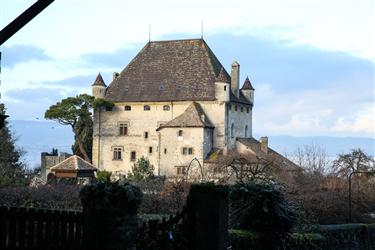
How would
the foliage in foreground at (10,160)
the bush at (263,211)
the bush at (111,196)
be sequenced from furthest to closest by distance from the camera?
the foliage in foreground at (10,160)
the bush at (263,211)
the bush at (111,196)

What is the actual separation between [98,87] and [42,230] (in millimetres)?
67546

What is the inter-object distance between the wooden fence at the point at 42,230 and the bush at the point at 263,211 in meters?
5.21

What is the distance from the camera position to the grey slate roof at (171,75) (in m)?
73.7

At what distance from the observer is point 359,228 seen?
20.8 meters

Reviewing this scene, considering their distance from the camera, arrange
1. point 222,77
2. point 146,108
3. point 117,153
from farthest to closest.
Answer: point 117,153
point 146,108
point 222,77

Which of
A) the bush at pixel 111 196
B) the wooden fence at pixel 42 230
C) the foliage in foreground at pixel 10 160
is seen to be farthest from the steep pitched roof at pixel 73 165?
the bush at pixel 111 196

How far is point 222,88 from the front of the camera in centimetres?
7231

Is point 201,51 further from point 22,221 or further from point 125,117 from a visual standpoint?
point 22,221

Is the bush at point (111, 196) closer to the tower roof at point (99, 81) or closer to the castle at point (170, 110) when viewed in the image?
the castle at point (170, 110)

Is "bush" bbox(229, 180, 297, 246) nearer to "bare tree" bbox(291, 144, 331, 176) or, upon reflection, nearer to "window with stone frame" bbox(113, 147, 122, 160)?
"bare tree" bbox(291, 144, 331, 176)

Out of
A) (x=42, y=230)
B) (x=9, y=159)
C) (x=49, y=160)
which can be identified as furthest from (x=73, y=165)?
(x=42, y=230)

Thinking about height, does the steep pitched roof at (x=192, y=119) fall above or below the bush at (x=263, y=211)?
above

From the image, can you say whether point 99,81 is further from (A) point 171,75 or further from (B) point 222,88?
(B) point 222,88

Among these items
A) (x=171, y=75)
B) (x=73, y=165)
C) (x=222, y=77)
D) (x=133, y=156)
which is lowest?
(x=73, y=165)
